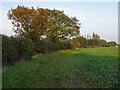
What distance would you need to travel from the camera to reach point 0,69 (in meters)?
4.43

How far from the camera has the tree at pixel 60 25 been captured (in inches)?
740

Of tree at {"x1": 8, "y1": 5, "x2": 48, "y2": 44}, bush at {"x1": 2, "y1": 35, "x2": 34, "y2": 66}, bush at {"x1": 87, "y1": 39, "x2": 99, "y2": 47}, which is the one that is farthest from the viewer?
bush at {"x1": 87, "y1": 39, "x2": 99, "y2": 47}

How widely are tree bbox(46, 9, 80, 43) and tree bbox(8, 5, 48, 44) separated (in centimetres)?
582

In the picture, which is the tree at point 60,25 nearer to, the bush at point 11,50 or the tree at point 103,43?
the bush at point 11,50

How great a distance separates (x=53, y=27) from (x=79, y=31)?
6491 millimetres

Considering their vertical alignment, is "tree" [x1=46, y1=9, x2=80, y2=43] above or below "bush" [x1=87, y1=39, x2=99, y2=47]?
above

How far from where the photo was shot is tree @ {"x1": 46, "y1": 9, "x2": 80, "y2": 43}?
1880cm

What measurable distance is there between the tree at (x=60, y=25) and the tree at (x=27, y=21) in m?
5.82

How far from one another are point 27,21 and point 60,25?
908 centimetres

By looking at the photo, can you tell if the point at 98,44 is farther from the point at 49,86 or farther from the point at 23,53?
the point at 49,86

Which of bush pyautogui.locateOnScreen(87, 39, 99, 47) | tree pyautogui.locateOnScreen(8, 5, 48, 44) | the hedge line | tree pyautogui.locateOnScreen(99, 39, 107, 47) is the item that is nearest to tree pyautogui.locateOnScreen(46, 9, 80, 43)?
tree pyautogui.locateOnScreen(8, 5, 48, 44)

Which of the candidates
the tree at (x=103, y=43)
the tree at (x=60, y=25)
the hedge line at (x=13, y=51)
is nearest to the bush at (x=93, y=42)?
the tree at (x=103, y=43)

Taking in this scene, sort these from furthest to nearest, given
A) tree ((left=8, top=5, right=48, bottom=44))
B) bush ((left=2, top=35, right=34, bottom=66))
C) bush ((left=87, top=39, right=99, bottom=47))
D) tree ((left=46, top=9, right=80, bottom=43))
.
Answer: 1. bush ((left=87, top=39, right=99, bottom=47))
2. tree ((left=46, top=9, right=80, bottom=43))
3. tree ((left=8, top=5, right=48, bottom=44))
4. bush ((left=2, top=35, right=34, bottom=66))

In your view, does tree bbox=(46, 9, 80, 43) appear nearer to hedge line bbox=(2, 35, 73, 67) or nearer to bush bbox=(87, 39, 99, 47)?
hedge line bbox=(2, 35, 73, 67)
